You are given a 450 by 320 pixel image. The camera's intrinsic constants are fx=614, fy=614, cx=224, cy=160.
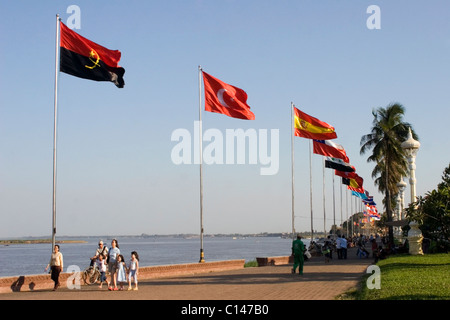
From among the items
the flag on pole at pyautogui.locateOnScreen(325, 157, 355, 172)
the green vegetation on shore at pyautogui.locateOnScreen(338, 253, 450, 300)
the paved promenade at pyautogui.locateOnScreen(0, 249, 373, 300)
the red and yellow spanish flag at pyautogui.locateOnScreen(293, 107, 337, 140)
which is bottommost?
the paved promenade at pyautogui.locateOnScreen(0, 249, 373, 300)

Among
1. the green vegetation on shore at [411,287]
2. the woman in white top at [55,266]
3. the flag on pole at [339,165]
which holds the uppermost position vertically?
the flag on pole at [339,165]

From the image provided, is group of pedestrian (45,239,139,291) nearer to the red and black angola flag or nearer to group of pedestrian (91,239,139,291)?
group of pedestrian (91,239,139,291)

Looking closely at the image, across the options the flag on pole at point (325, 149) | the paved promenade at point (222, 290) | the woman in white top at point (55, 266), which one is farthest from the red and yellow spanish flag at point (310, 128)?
the woman in white top at point (55, 266)

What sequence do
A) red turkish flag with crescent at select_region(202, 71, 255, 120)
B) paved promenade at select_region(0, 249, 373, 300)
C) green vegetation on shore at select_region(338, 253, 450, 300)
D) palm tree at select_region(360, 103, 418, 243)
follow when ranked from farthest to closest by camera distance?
palm tree at select_region(360, 103, 418, 243) → red turkish flag with crescent at select_region(202, 71, 255, 120) → paved promenade at select_region(0, 249, 373, 300) → green vegetation on shore at select_region(338, 253, 450, 300)

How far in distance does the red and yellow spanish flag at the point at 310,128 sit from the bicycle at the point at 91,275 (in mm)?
16687

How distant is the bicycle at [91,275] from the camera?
21.1 meters

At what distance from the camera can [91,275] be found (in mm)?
21219

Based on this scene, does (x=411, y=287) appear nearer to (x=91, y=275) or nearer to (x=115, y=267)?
(x=115, y=267)

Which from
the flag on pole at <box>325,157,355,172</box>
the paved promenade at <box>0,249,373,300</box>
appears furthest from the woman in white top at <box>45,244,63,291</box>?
the flag on pole at <box>325,157,355,172</box>

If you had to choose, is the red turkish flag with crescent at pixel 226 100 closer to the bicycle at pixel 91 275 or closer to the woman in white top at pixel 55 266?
the bicycle at pixel 91 275

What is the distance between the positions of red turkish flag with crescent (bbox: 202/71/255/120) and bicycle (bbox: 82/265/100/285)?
9447 millimetres

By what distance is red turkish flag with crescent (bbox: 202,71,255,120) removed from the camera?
27.5m
